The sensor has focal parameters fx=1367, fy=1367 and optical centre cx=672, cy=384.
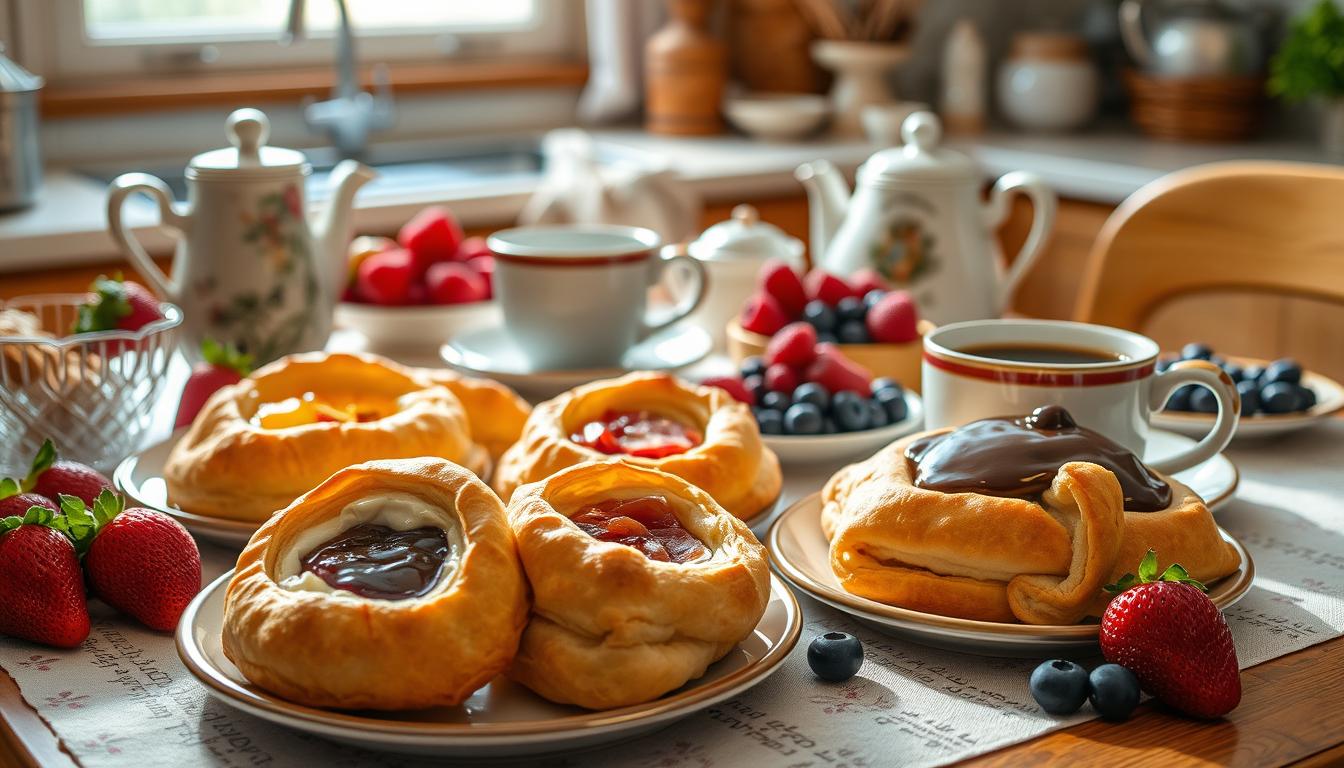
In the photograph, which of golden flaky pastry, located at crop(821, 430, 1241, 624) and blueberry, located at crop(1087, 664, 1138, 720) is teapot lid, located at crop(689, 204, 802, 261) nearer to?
golden flaky pastry, located at crop(821, 430, 1241, 624)

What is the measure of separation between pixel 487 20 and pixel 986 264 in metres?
2.30

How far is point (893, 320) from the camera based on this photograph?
53.5 inches

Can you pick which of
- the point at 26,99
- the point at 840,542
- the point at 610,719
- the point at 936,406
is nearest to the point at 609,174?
the point at 26,99

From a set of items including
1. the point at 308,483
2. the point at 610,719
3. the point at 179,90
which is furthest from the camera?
the point at 179,90

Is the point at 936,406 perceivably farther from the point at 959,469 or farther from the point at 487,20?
the point at 487,20

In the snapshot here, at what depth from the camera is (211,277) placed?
1363 millimetres

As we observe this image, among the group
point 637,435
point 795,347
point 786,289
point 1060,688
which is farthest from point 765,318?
point 1060,688

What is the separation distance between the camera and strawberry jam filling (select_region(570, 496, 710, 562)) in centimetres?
76

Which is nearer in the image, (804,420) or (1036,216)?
(804,420)

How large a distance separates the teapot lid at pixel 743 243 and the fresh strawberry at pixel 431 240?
0.97 ft

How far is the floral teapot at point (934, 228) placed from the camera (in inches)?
61.3

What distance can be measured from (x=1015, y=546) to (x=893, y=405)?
1.36 ft

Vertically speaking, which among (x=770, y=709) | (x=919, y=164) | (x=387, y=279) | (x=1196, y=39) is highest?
(x=1196, y=39)

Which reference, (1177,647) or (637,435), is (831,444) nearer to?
(637,435)
